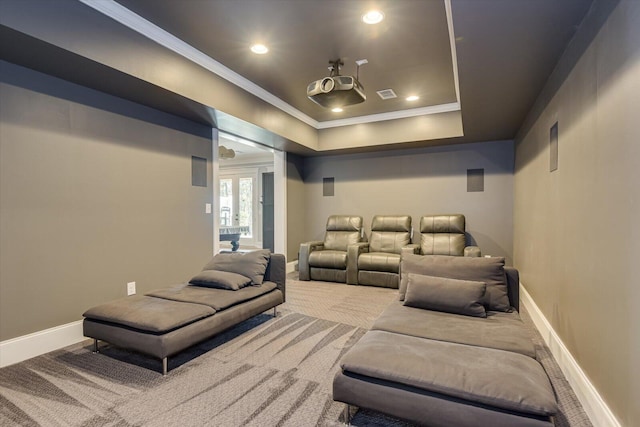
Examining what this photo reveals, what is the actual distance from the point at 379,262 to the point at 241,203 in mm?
5771

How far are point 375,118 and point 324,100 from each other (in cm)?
206

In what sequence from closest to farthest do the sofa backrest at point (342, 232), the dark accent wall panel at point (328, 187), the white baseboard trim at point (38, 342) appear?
the white baseboard trim at point (38, 342) → the sofa backrest at point (342, 232) → the dark accent wall panel at point (328, 187)

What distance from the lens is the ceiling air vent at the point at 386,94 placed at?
165 inches

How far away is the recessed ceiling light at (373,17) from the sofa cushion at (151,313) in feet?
8.54

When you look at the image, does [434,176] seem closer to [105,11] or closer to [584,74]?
[584,74]

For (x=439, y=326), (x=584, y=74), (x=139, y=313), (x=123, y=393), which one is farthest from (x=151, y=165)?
(x=584, y=74)

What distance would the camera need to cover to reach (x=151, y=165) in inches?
138

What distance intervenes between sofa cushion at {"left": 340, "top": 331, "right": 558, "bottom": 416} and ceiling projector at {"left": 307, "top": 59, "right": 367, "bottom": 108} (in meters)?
2.33

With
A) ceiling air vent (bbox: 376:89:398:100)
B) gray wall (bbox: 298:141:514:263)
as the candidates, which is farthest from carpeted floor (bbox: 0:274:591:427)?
ceiling air vent (bbox: 376:89:398:100)

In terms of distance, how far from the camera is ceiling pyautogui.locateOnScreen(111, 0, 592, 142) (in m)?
2.02

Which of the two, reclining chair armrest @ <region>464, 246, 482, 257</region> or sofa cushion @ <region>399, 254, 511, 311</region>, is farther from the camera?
reclining chair armrest @ <region>464, 246, 482, 257</region>

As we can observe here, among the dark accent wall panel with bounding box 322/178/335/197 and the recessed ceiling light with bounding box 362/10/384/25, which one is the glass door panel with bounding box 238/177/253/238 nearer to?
the dark accent wall panel with bounding box 322/178/335/197

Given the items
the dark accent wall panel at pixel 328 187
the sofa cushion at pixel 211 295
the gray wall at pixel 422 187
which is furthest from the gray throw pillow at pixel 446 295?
the dark accent wall panel at pixel 328 187

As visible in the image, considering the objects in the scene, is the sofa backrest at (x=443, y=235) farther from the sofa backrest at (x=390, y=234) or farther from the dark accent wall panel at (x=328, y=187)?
the dark accent wall panel at (x=328, y=187)
